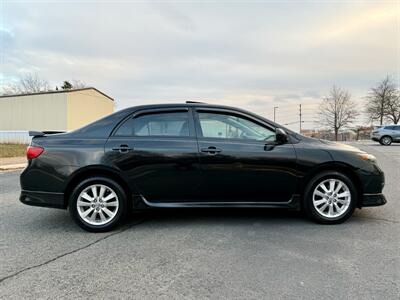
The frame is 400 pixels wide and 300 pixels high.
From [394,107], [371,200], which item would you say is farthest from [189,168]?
[394,107]

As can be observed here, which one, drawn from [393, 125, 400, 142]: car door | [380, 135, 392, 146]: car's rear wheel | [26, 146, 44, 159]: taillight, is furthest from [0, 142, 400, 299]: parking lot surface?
[393, 125, 400, 142]: car door

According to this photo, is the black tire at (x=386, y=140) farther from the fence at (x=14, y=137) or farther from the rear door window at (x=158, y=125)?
the fence at (x=14, y=137)

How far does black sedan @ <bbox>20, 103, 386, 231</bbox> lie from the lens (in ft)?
14.4

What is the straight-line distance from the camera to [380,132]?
26406 mm

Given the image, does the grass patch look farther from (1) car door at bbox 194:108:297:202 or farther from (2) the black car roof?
(1) car door at bbox 194:108:297:202

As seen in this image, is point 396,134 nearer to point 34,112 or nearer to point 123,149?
point 123,149

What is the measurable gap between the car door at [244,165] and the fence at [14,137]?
25.3 meters

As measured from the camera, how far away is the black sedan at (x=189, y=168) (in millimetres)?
4383

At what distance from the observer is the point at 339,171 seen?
4.63 metres

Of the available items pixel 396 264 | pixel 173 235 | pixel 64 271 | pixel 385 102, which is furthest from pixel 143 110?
pixel 385 102

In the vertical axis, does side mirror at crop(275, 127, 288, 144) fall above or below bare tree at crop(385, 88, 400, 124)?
below

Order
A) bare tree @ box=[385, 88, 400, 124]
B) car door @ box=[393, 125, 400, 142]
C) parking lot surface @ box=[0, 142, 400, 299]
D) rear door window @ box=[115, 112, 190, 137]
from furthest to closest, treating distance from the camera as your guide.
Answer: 1. bare tree @ box=[385, 88, 400, 124]
2. car door @ box=[393, 125, 400, 142]
3. rear door window @ box=[115, 112, 190, 137]
4. parking lot surface @ box=[0, 142, 400, 299]

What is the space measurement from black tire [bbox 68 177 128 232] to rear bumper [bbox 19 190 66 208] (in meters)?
0.15

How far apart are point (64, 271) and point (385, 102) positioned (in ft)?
186
